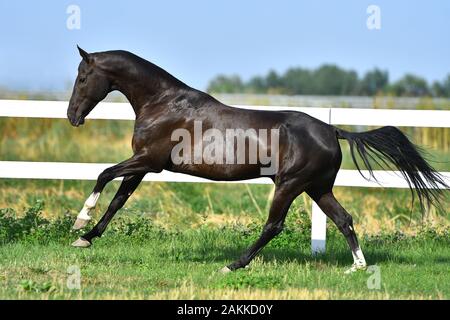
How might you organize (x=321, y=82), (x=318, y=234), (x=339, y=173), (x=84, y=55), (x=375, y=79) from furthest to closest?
1. (x=321, y=82)
2. (x=375, y=79)
3. (x=339, y=173)
4. (x=318, y=234)
5. (x=84, y=55)

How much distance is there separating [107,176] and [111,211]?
0.46 metres

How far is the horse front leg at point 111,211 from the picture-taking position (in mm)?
7957

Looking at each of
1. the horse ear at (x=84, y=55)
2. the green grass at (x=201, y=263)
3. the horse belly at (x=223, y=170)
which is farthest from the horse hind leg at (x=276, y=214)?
the horse ear at (x=84, y=55)

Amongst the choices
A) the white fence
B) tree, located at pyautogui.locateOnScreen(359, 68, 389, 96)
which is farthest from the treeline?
the white fence

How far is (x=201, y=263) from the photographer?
8156 millimetres

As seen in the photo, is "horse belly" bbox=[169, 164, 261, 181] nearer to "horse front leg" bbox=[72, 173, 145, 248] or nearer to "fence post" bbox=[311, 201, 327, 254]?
"horse front leg" bbox=[72, 173, 145, 248]

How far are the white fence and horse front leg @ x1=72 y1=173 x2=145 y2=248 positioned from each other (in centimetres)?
122

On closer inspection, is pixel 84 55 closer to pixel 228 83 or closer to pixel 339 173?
pixel 339 173

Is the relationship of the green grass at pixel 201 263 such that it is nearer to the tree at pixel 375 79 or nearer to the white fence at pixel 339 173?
the white fence at pixel 339 173

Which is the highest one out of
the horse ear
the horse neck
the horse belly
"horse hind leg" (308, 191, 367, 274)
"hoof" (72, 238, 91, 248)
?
the horse ear

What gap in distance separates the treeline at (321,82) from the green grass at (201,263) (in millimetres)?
36167

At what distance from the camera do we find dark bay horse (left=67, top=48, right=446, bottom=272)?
7.73 meters

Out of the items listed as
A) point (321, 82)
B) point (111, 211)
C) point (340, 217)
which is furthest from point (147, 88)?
point (321, 82)
